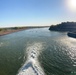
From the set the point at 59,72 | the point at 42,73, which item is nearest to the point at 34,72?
the point at 42,73

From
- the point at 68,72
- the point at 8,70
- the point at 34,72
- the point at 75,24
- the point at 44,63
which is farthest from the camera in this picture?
the point at 75,24

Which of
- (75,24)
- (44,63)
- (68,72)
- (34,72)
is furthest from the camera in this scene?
(75,24)

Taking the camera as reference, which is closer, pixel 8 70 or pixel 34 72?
pixel 34 72

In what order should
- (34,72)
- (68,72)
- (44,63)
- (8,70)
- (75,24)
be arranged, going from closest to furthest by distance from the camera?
(34,72), (68,72), (8,70), (44,63), (75,24)

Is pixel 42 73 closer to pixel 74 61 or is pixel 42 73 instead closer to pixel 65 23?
pixel 74 61

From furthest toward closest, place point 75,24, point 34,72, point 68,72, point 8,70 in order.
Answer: point 75,24 < point 8,70 < point 68,72 < point 34,72

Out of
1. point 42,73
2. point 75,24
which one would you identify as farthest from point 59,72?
point 75,24

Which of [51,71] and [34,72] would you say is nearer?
[34,72]

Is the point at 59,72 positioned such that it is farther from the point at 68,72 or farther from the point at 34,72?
the point at 34,72

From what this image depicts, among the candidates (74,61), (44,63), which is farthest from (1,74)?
(74,61)
